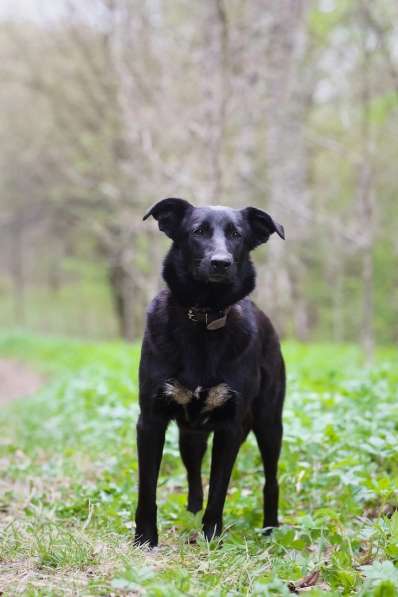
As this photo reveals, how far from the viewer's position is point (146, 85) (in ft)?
44.5

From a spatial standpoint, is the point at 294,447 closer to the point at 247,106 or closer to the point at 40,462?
the point at 40,462

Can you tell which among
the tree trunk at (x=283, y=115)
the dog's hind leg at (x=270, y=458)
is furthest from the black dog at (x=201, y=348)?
the tree trunk at (x=283, y=115)

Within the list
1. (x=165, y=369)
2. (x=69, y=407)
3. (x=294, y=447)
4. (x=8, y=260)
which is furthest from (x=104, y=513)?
(x=8, y=260)

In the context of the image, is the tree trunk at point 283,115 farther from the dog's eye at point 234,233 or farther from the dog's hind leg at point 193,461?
the dog's hind leg at point 193,461

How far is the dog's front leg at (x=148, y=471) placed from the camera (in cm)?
386

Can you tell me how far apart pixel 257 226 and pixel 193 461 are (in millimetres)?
1511

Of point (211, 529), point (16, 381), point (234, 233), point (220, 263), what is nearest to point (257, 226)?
point (234, 233)

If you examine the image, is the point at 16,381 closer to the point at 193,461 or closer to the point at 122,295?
the point at 122,295

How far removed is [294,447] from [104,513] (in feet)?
5.09

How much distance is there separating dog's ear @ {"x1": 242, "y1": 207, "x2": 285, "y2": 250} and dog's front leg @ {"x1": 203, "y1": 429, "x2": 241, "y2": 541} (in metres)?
1.15

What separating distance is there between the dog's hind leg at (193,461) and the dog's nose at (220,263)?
3.95ft

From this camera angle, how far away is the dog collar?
3.93m

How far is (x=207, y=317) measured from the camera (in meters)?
3.93

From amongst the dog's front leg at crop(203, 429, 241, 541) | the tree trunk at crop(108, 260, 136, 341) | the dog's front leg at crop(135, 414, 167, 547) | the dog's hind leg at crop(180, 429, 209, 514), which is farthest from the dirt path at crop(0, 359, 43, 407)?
the dog's front leg at crop(203, 429, 241, 541)
